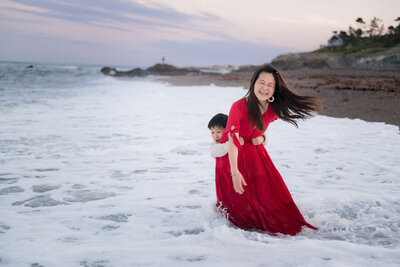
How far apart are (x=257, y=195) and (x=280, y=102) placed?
0.84 m

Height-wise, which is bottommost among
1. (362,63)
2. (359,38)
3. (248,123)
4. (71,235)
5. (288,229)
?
(71,235)

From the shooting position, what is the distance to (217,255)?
248 cm

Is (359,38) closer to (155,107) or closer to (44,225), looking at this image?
(155,107)

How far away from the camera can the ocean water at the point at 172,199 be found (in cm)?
251

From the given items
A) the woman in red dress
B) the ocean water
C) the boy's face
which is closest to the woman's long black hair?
the woman in red dress

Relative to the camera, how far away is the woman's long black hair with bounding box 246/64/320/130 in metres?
2.66

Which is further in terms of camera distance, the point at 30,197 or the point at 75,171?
the point at 75,171

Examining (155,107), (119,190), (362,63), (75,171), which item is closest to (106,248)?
(119,190)

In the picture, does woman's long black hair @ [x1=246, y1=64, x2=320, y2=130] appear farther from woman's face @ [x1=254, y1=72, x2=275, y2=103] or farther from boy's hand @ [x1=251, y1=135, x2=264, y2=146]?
boy's hand @ [x1=251, y1=135, x2=264, y2=146]

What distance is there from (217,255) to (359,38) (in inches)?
2896

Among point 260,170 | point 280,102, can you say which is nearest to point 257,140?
point 260,170

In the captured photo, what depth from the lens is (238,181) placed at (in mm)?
2586

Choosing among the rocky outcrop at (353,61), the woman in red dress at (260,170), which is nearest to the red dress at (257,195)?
the woman in red dress at (260,170)

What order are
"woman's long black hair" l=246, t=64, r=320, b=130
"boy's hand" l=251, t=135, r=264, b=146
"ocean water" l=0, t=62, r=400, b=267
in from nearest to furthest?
"ocean water" l=0, t=62, r=400, b=267 → "woman's long black hair" l=246, t=64, r=320, b=130 → "boy's hand" l=251, t=135, r=264, b=146
